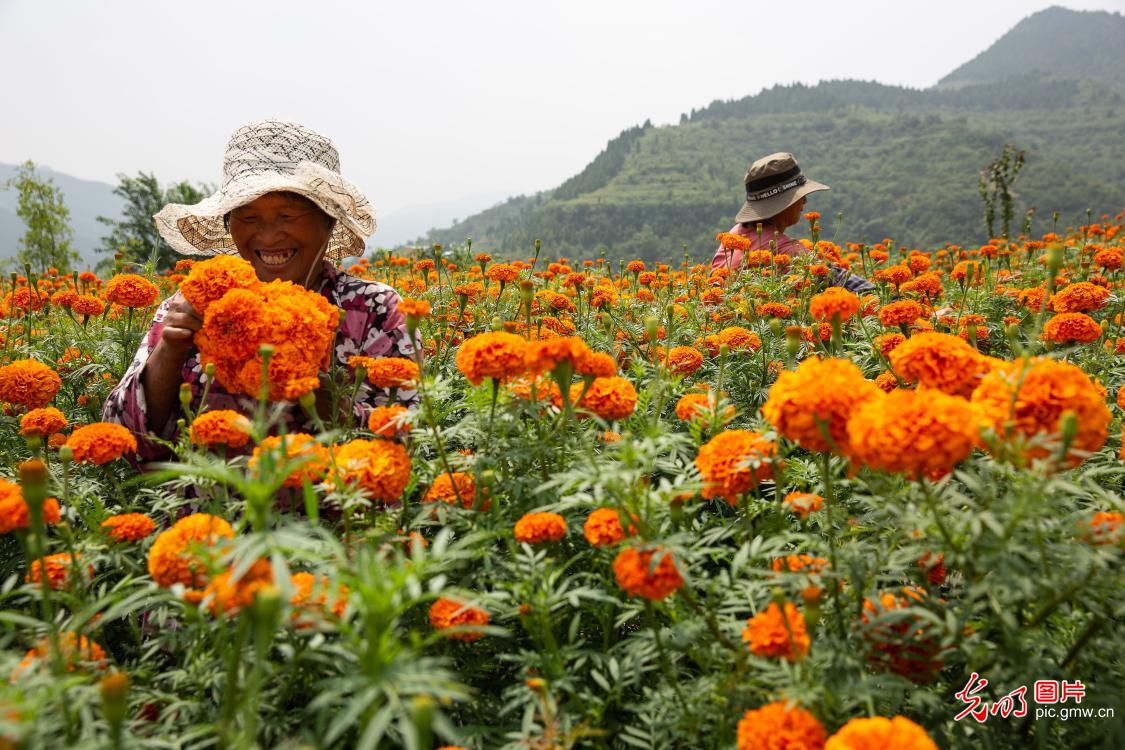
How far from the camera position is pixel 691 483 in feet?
3.99

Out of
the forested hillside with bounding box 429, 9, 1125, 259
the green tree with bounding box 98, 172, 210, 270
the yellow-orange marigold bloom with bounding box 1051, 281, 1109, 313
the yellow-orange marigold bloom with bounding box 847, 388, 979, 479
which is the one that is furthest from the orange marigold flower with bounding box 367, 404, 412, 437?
the forested hillside with bounding box 429, 9, 1125, 259

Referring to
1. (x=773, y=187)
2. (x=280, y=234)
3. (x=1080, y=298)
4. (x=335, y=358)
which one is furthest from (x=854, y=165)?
(x=335, y=358)

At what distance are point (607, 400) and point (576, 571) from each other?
421 millimetres

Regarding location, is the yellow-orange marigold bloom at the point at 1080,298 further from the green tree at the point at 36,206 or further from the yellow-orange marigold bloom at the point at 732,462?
the green tree at the point at 36,206

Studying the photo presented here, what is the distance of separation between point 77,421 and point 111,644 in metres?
1.28

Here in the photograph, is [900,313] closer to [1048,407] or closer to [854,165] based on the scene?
[1048,407]

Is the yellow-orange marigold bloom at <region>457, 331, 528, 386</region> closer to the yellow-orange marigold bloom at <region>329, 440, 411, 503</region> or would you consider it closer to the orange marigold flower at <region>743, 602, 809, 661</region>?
the yellow-orange marigold bloom at <region>329, 440, 411, 503</region>

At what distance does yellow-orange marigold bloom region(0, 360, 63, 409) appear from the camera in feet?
6.48

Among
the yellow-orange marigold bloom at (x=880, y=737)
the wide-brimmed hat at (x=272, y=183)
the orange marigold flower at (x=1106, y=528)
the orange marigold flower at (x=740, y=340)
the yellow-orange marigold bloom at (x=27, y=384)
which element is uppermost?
the wide-brimmed hat at (x=272, y=183)

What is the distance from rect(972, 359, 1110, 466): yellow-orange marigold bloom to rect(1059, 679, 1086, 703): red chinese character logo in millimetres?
382

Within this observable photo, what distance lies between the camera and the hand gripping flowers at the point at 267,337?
1.32 meters

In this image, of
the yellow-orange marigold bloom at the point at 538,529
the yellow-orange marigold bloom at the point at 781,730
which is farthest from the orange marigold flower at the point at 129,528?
the yellow-orange marigold bloom at the point at 781,730

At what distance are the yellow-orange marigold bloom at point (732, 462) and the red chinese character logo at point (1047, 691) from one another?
53cm

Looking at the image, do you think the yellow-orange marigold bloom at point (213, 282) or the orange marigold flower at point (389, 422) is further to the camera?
the yellow-orange marigold bloom at point (213, 282)
